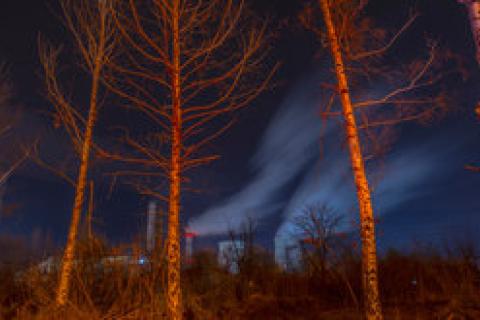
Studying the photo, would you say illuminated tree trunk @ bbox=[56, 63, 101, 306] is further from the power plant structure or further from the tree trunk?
the power plant structure

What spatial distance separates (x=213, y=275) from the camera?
1794cm

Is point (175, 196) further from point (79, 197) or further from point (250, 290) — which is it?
point (250, 290)

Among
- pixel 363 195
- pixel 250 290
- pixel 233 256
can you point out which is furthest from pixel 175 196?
pixel 233 256

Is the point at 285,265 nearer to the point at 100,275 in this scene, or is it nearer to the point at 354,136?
the point at 100,275

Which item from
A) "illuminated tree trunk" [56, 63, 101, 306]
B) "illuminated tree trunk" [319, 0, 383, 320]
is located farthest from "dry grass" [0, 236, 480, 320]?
"illuminated tree trunk" [319, 0, 383, 320]

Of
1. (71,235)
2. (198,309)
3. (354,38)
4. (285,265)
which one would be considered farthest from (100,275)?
(285,265)

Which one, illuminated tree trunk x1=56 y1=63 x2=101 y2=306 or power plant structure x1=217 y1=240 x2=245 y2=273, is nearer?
illuminated tree trunk x1=56 y1=63 x2=101 y2=306

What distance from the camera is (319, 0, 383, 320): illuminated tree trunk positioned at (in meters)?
6.46

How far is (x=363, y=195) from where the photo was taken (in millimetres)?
7090

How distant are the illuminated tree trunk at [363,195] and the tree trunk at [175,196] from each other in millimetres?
3373

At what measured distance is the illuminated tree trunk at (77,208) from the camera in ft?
27.0

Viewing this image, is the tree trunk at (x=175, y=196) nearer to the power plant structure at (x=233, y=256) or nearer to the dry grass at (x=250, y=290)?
the dry grass at (x=250, y=290)

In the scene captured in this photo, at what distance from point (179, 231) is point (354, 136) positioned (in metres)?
4.08

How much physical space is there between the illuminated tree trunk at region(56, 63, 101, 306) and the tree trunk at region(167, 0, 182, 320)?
2.16m
